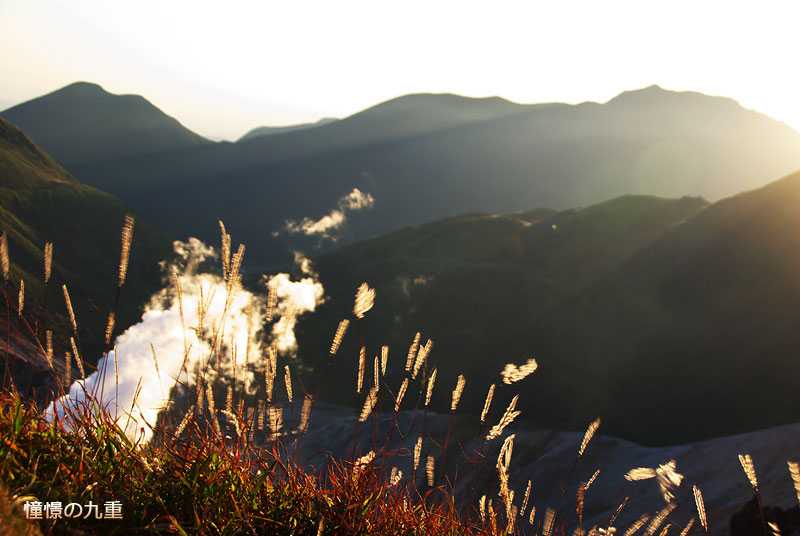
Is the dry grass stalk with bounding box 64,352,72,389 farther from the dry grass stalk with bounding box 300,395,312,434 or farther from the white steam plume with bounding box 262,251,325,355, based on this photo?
the white steam plume with bounding box 262,251,325,355

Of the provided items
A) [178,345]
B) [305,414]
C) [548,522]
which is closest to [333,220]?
[178,345]

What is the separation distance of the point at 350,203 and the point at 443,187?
34831mm

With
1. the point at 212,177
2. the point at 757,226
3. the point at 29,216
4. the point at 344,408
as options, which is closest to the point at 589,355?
the point at 757,226

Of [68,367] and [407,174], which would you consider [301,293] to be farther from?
[407,174]

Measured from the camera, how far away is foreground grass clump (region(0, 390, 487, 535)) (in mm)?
2479

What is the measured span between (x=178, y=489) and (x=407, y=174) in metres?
178

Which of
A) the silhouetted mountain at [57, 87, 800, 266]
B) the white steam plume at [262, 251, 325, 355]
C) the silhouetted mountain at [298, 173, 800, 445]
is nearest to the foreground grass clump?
the silhouetted mountain at [298, 173, 800, 445]

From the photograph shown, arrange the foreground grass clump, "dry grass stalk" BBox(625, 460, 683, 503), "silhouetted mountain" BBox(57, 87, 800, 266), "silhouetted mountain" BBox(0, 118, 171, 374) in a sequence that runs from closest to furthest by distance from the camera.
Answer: the foreground grass clump → "dry grass stalk" BBox(625, 460, 683, 503) → "silhouetted mountain" BBox(0, 118, 171, 374) → "silhouetted mountain" BBox(57, 87, 800, 266)

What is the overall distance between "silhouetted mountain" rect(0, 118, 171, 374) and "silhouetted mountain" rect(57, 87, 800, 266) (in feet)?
170

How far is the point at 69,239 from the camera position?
245ft

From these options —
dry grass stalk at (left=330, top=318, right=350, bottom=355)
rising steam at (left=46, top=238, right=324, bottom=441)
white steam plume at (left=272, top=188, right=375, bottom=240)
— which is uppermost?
white steam plume at (left=272, top=188, right=375, bottom=240)

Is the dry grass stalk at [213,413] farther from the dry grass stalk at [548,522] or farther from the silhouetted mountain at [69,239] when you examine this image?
the silhouetted mountain at [69,239]

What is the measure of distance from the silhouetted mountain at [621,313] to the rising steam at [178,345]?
8.91 meters

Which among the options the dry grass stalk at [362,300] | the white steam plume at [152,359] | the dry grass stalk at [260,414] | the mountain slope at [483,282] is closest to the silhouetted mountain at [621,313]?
the mountain slope at [483,282]
